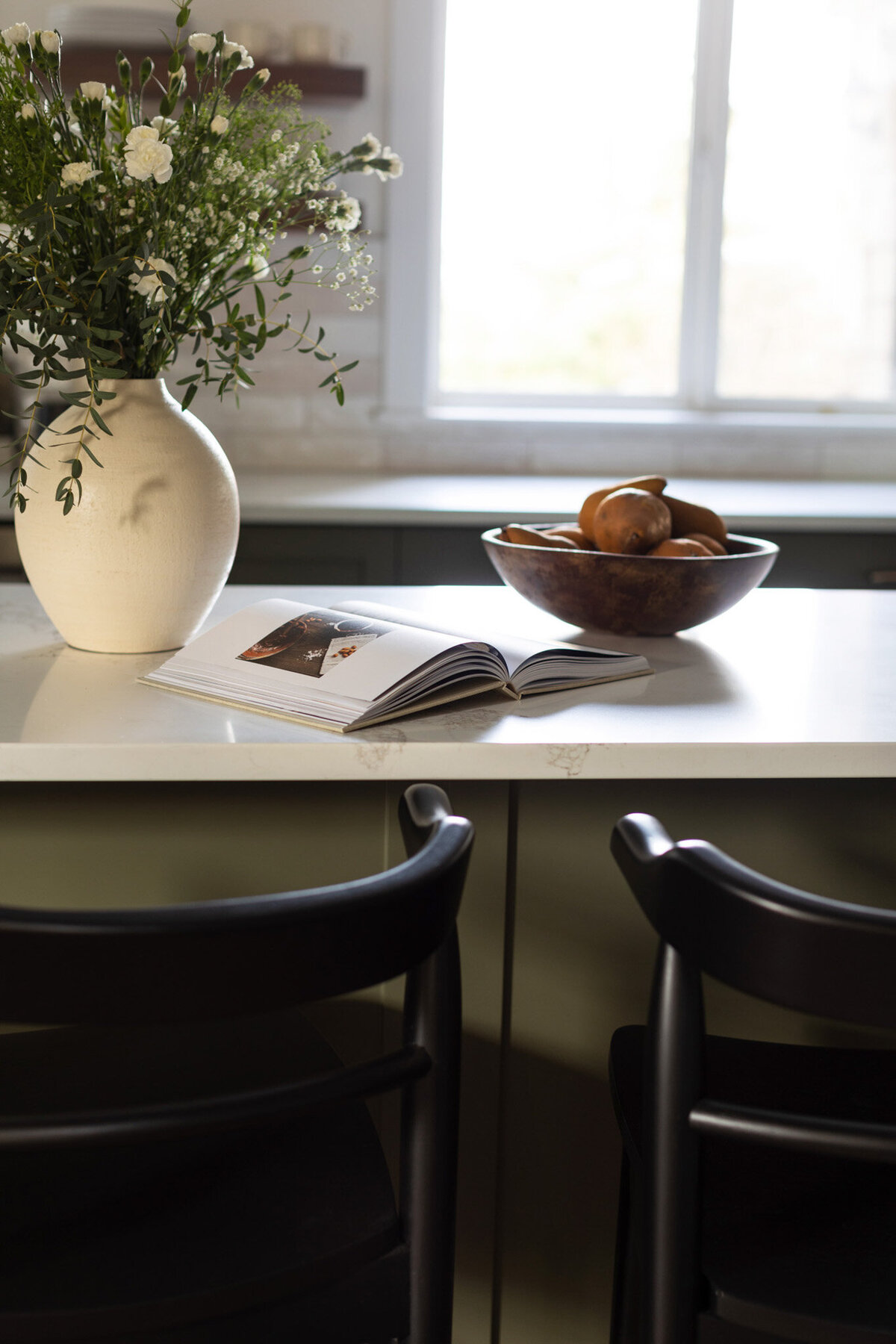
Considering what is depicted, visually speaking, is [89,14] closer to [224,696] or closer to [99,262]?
[99,262]

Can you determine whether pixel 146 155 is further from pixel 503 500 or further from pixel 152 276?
pixel 503 500

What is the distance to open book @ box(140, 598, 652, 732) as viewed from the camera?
1022mm

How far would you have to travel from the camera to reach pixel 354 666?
106 centimetres

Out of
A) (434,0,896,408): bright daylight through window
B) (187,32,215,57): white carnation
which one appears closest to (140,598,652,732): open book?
(187,32,215,57): white carnation

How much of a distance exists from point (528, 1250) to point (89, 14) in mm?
2880


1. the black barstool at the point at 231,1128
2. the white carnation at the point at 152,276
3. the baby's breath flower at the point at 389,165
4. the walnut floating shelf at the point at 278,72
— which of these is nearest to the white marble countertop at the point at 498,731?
the black barstool at the point at 231,1128

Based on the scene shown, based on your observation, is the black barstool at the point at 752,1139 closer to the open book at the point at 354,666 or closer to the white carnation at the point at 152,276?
the open book at the point at 354,666

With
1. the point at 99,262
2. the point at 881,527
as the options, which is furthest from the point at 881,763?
the point at 881,527

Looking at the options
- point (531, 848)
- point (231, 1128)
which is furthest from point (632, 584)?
point (231, 1128)

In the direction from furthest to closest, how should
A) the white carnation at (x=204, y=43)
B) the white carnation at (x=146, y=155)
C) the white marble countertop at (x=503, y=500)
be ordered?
the white marble countertop at (x=503, y=500), the white carnation at (x=204, y=43), the white carnation at (x=146, y=155)

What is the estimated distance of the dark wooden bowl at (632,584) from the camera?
126cm

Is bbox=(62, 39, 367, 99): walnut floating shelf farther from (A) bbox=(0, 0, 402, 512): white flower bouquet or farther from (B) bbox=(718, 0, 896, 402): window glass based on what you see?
(A) bbox=(0, 0, 402, 512): white flower bouquet

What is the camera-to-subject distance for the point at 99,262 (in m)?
1.06

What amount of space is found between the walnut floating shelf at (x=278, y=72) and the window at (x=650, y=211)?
8.9 inches
